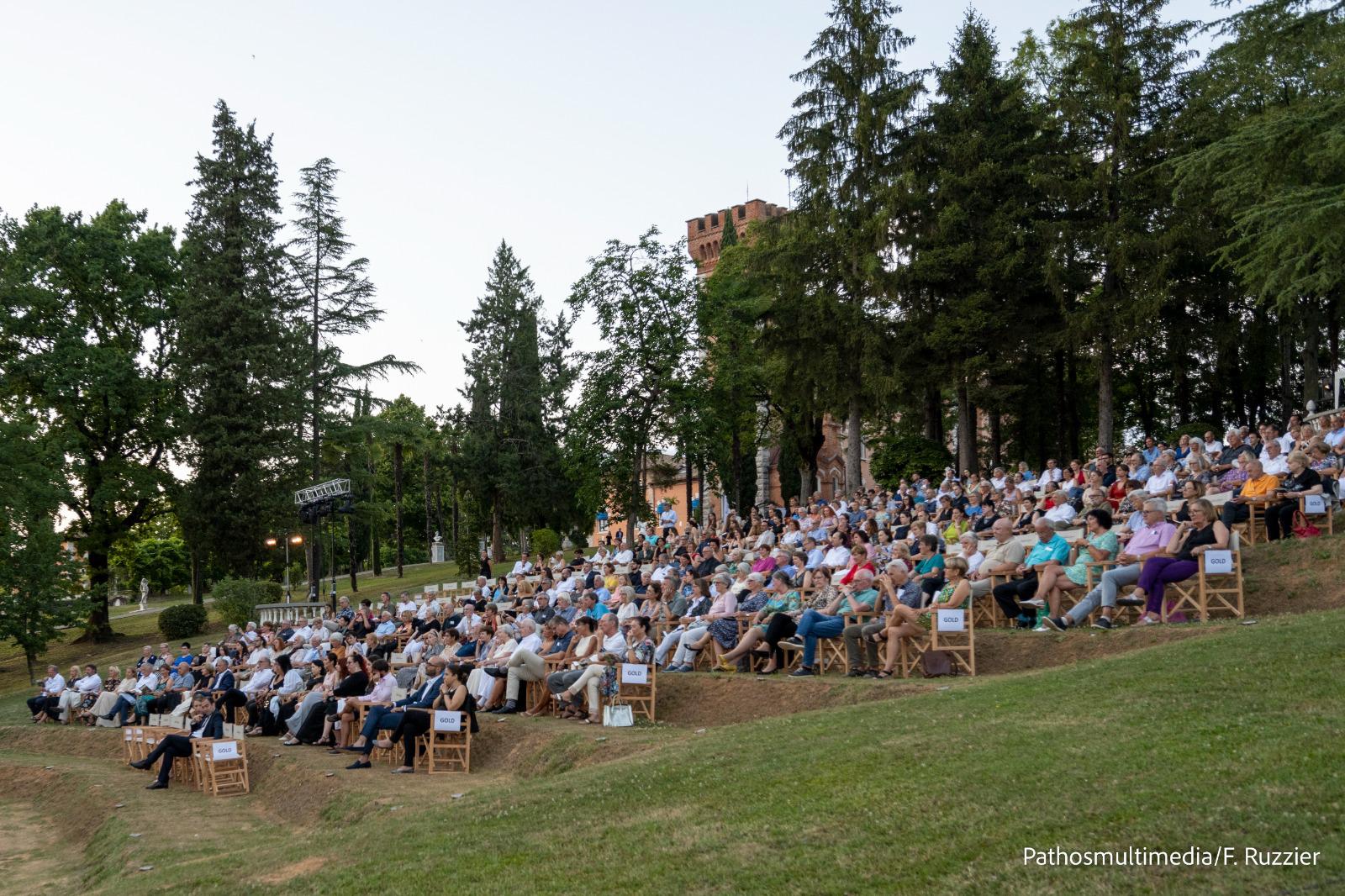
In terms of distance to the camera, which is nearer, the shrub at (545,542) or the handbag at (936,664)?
the handbag at (936,664)

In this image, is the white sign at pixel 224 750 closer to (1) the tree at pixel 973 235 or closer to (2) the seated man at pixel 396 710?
(2) the seated man at pixel 396 710

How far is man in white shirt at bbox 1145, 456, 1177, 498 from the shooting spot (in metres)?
15.1

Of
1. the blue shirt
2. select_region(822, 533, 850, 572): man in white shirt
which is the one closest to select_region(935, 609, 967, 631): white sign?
the blue shirt

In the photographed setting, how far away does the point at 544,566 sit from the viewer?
992 inches

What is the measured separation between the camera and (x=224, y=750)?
13.3 m

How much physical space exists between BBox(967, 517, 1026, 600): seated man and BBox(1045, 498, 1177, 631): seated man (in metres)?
1.03

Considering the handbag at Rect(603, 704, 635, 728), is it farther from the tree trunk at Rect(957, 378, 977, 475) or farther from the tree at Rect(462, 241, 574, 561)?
the tree at Rect(462, 241, 574, 561)

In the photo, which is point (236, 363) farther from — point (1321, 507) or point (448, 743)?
point (1321, 507)

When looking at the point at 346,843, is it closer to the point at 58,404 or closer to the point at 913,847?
the point at 913,847

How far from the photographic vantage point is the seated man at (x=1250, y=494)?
13.4m

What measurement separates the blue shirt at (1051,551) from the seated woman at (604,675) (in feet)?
14.8

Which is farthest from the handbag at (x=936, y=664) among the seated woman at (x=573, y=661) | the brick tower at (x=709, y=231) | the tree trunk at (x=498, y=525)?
the brick tower at (x=709, y=231)

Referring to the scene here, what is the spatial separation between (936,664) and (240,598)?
27304 millimetres

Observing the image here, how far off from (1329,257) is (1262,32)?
354 cm
